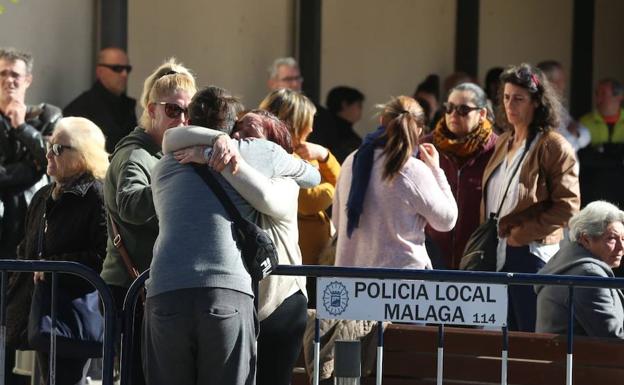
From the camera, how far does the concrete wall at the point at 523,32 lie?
46.0 feet

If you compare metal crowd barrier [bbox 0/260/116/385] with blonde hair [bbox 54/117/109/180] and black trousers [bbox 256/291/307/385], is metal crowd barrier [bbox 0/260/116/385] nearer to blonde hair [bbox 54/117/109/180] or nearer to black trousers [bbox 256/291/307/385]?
black trousers [bbox 256/291/307/385]

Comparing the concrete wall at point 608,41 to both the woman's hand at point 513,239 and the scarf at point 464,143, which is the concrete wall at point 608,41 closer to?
the scarf at point 464,143

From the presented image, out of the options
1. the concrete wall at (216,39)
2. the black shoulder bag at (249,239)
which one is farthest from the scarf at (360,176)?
the concrete wall at (216,39)

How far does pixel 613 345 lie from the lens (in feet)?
21.2

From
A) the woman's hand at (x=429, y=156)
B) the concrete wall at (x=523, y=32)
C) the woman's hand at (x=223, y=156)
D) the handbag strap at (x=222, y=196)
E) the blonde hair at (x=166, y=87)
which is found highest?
the concrete wall at (x=523, y=32)

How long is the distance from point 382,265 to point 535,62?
733cm

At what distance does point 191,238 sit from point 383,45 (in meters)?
7.64

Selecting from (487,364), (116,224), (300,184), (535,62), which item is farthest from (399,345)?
(535,62)

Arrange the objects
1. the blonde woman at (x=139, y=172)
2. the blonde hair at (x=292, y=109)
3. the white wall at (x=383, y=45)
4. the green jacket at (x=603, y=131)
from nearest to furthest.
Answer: the blonde woman at (x=139, y=172) < the blonde hair at (x=292, y=109) < the green jacket at (x=603, y=131) < the white wall at (x=383, y=45)

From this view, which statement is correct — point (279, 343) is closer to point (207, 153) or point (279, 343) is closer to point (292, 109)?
point (207, 153)

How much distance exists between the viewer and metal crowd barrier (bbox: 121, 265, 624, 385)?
5.97m

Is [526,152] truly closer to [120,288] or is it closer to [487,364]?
[487,364]

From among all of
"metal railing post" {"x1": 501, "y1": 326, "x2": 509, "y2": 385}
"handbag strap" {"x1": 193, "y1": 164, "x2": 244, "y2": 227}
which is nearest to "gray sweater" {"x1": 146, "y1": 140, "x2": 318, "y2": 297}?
"handbag strap" {"x1": 193, "y1": 164, "x2": 244, "y2": 227}

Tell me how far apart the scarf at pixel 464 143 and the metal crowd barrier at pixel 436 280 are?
7.28ft
